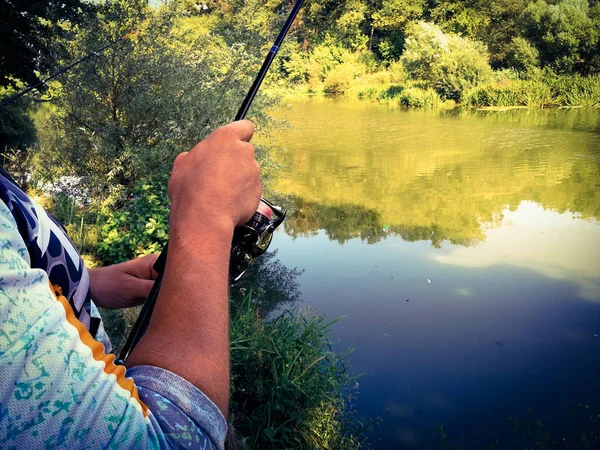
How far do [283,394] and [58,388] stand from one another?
2.34 m

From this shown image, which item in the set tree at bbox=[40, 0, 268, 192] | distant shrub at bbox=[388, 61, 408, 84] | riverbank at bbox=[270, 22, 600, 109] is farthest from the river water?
distant shrub at bbox=[388, 61, 408, 84]

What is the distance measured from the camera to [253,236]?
3.88 feet

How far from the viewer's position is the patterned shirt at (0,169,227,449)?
52cm

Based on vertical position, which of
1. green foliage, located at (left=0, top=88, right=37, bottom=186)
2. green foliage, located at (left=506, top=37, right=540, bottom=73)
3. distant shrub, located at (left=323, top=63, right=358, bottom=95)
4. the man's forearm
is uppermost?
the man's forearm

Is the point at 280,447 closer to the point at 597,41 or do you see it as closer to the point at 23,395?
the point at 23,395

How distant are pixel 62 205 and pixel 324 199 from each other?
11.9 ft

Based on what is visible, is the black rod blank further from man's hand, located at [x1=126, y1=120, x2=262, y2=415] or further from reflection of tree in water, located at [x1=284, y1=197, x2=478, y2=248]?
reflection of tree in water, located at [x1=284, y1=197, x2=478, y2=248]

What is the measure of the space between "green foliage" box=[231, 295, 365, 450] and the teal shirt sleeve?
2018mm

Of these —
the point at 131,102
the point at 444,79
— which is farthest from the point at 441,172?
the point at 444,79

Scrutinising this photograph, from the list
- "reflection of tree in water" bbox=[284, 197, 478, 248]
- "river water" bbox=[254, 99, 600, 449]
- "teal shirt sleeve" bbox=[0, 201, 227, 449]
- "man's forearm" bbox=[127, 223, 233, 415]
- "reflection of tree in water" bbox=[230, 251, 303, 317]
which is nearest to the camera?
"teal shirt sleeve" bbox=[0, 201, 227, 449]

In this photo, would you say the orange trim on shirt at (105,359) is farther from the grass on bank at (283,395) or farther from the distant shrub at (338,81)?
the distant shrub at (338,81)


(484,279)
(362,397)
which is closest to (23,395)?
(362,397)

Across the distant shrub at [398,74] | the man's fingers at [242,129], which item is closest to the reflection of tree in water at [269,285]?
the man's fingers at [242,129]

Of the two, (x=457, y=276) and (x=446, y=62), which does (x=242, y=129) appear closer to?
(x=457, y=276)
